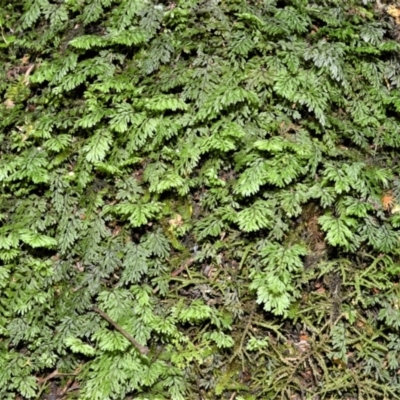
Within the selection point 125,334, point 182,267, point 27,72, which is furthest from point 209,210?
point 27,72

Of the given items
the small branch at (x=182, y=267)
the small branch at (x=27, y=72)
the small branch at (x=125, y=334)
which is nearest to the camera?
the small branch at (x=125, y=334)

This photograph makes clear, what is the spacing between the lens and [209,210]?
→ 2719 mm

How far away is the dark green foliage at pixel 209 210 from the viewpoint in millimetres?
2590

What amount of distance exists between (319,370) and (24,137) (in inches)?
81.8

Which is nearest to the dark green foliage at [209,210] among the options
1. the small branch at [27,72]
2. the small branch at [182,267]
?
the small branch at [182,267]

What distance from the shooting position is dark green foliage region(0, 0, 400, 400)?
2590 millimetres

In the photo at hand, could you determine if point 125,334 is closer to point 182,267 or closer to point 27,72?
point 182,267

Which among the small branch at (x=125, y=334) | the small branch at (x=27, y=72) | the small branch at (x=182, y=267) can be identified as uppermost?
the small branch at (x=27, y=72)

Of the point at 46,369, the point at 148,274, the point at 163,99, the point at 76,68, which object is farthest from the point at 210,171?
the point at 46,369

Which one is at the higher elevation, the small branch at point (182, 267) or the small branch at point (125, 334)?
the small branch at point (182, 267)

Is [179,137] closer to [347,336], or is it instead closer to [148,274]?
[148,274]

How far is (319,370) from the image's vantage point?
2.59m

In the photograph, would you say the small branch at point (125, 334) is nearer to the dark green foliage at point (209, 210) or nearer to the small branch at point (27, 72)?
the dark green foliage at point (209, 210)

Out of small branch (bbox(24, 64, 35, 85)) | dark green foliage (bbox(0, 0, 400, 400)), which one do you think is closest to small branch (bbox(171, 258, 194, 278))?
dark green foliage (bbox(0, 0, 400, 400))
